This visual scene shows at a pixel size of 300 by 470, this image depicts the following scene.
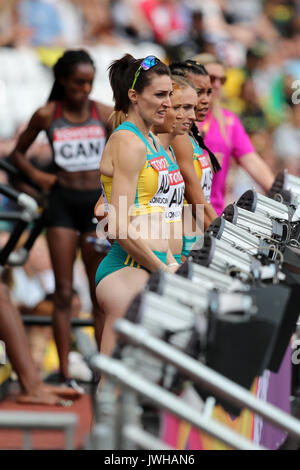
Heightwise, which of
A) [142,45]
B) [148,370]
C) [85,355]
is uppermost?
[142,45]

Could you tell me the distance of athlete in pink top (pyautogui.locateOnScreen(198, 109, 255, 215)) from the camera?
20.2ft

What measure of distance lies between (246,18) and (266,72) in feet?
4.82

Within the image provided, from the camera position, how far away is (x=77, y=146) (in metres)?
6.39

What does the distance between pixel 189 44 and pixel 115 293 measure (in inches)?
303

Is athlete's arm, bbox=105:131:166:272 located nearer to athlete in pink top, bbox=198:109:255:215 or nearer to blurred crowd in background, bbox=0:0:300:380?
athlete in pink top, bbox=198:109:255:215

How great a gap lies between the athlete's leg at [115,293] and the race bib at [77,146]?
233cm

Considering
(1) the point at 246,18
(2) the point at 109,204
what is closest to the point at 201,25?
(1) the point at 246,18

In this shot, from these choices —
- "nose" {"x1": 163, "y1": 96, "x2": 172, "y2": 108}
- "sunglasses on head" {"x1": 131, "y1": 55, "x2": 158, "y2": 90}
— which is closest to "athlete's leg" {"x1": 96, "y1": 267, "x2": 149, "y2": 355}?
"nose" {"x1": 163, "y1": 96, "x2": 172, "y2": 108}

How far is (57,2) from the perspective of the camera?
11.3 metres

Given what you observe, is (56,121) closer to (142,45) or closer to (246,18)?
(142,45)

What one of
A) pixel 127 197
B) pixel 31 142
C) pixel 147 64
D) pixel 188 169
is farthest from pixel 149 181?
pixel 31 142

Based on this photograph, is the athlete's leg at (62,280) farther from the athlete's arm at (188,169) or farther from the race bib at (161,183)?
the race bib at (161,183)

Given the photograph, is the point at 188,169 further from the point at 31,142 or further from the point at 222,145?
the point at 31,142

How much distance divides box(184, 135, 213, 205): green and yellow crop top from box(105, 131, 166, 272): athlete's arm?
3.75 feet
